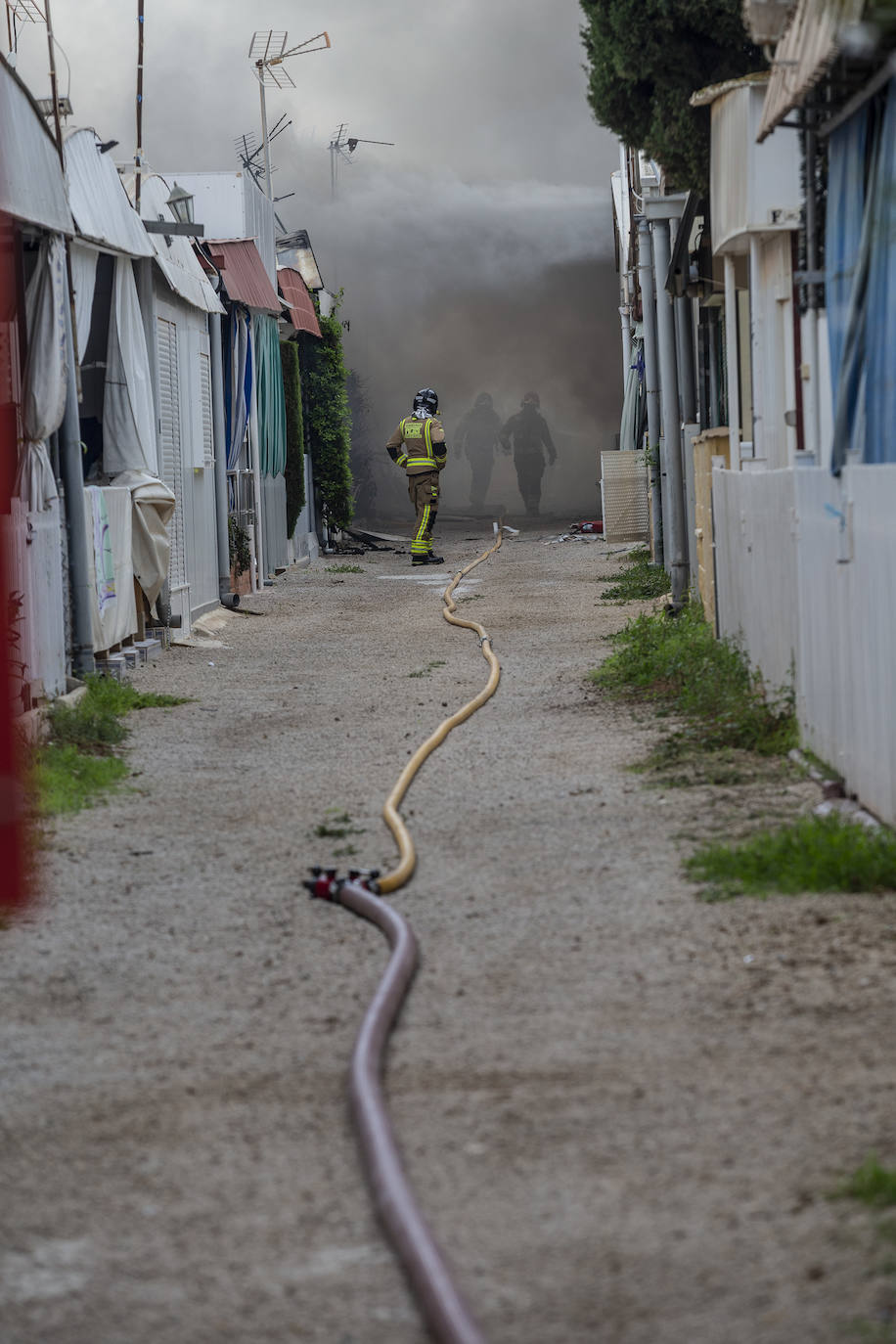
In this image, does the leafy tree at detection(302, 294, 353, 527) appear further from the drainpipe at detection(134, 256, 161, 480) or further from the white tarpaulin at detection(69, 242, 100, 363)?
the white tarpaulin at detection(69, 242, 100, 363)

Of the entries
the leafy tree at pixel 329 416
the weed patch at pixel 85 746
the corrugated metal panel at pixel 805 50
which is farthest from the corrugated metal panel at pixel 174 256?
the leafy tree at pixel 329 416

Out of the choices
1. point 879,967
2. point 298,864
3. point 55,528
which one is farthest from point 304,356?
point 879,967

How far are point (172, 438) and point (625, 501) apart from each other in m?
9.03

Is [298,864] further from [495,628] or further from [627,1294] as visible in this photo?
[495,628]

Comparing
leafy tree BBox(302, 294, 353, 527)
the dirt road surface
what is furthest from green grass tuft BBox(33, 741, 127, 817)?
leafy tree BBox(302, 294, 353, 527)

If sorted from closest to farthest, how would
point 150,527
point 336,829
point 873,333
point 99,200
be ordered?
point 873,333 → point 336,829 → point 99,200 → point 150,527

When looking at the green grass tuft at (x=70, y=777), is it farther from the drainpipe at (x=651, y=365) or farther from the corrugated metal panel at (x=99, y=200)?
the drainpipe at (x=651, y=365)

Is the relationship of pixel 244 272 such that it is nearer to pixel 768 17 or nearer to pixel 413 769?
pixel 768 17

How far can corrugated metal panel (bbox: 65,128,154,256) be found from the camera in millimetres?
10180

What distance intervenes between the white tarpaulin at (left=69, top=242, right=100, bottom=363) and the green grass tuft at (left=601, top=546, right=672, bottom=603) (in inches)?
256

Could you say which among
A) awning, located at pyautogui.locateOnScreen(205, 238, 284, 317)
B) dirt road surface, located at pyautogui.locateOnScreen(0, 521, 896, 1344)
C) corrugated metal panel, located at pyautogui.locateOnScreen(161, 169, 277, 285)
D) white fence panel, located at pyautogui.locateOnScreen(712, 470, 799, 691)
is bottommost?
dirt road surface, located at pyautogui.locateOnScreen(0, 521, 896, 1344)

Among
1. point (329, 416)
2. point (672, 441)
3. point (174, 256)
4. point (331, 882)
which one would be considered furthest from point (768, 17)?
point (329, 416)

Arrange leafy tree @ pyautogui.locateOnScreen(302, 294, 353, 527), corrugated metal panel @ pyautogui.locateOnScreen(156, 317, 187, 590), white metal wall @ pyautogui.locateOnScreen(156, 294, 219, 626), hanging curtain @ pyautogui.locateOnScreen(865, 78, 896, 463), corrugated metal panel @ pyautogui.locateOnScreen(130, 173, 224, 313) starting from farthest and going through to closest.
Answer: leafy tree @ pyautogui.locateOnScreen(302, 294, 353, 527), white metal wall @ pyautogui.locateOnScreen(156, 294, 219, 626), corrugated metal panel @ pyautogui.locateOnScreen(156, 317, 187, 590), corrugated metal panel @ pyautogui.locateOnScreen(130, 173, 224, 313), hanging curtain @ pyautogui.locateOnScreen(865, 78, 896, 463)

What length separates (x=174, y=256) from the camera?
1383cm
